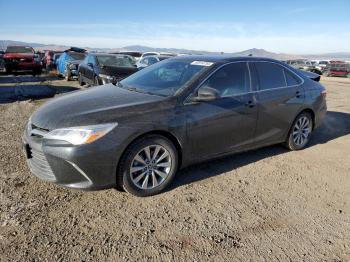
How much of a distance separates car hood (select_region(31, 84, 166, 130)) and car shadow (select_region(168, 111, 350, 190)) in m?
1.13

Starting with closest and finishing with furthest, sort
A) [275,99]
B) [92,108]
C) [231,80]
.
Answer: [92,108], [231,80], [275,99]

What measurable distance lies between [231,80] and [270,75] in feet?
2.98

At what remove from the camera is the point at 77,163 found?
10.5ft

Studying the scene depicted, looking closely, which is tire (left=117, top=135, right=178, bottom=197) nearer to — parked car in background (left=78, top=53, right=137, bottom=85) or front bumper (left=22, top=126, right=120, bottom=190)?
front bumper (left=22, top=126, right=120, bottom=190)

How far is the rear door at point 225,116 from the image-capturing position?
3906mm

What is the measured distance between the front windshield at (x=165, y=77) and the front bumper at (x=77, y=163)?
1.16m

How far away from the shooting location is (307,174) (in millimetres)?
4582

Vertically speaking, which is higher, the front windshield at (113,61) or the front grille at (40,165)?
the front windshield at (113,61)

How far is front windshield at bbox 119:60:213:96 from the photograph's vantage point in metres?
4.09

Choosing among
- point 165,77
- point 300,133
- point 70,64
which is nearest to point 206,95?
point 165,77

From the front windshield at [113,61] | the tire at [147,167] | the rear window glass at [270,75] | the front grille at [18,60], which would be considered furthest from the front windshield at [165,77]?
the front grille at [18,60]

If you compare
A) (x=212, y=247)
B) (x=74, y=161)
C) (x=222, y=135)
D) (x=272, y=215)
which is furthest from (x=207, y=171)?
(x=74, y=161)

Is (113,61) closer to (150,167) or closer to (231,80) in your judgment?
(231,80)

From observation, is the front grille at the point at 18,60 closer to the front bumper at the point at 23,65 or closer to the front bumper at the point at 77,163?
the front bumper at the point at 23,65
